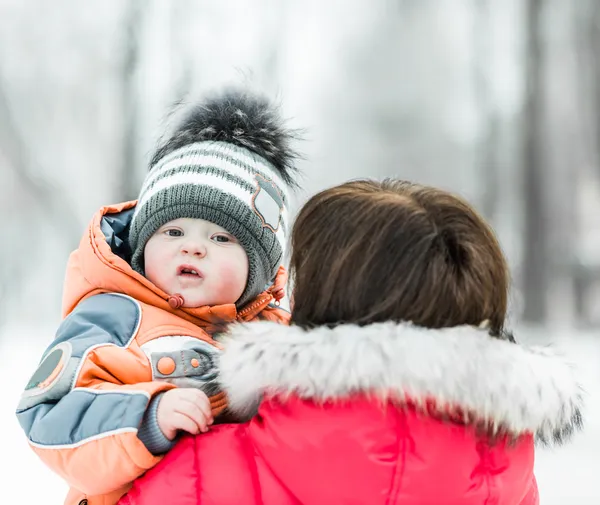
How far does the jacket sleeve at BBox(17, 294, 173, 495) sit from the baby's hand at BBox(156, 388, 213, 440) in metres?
0.01

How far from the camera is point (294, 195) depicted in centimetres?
127

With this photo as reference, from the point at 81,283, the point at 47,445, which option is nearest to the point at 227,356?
the point at 47,445

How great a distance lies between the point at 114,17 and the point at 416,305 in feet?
12.3

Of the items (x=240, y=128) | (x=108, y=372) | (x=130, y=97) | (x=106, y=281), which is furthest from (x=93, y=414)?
(x=130, y=97)

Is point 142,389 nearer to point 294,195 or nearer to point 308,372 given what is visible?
point 308,372

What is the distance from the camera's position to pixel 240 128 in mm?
1198

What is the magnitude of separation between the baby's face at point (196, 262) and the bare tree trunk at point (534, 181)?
139 inches

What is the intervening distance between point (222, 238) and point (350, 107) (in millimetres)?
3446

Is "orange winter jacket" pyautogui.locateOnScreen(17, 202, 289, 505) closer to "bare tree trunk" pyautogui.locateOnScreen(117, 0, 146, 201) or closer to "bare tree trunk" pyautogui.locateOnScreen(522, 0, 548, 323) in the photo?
"bare tree trunk" pyautogui.locateOnScreen(117, 0, 146, 201)

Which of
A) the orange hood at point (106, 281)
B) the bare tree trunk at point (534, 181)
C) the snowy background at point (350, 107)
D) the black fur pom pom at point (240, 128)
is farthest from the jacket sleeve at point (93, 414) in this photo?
the bare tree trunk at point (534, 181)

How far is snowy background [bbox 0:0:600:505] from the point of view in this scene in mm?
3896

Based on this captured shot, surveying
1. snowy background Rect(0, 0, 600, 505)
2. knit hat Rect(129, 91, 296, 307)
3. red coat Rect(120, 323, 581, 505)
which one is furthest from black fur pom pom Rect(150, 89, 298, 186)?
snowy background Rect(0, 0, 600, 505)

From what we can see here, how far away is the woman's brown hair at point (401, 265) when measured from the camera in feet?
2.27

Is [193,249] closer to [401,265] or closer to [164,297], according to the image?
[164,297]
